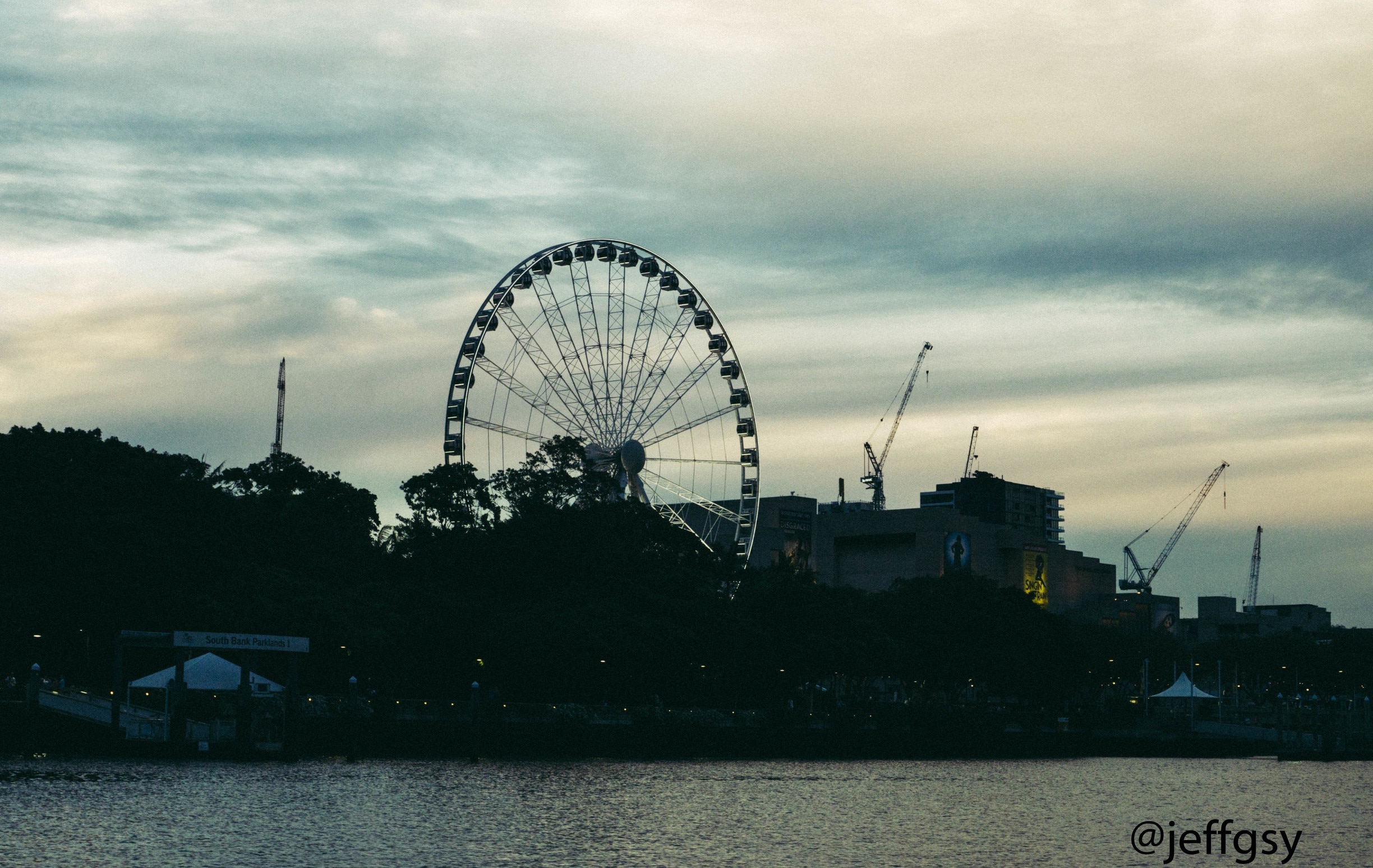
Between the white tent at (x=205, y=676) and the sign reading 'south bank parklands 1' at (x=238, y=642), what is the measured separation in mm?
747

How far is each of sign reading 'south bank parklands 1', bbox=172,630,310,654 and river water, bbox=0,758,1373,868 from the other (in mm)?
5572

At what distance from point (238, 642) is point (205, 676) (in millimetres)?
2474

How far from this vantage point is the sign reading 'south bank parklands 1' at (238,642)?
256 ft

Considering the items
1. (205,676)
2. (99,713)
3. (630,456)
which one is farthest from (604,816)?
(630,456)

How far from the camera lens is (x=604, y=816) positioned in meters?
64.5

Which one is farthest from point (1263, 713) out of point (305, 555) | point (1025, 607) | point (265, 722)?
point (265, 722)

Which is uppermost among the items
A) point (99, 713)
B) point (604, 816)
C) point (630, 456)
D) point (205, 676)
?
point (630, 456)

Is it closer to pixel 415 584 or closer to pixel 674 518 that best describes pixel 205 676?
pixel 415 584

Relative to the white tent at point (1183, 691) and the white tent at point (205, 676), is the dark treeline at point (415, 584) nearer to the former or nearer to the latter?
the white tent at point (205, 676)

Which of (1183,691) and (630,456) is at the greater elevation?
(630,456)

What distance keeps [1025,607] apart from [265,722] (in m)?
85.9

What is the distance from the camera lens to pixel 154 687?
7825 cm

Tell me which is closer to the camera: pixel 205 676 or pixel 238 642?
pixel 205 676

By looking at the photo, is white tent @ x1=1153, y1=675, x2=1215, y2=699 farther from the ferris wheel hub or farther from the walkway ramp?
the walkway ramp
